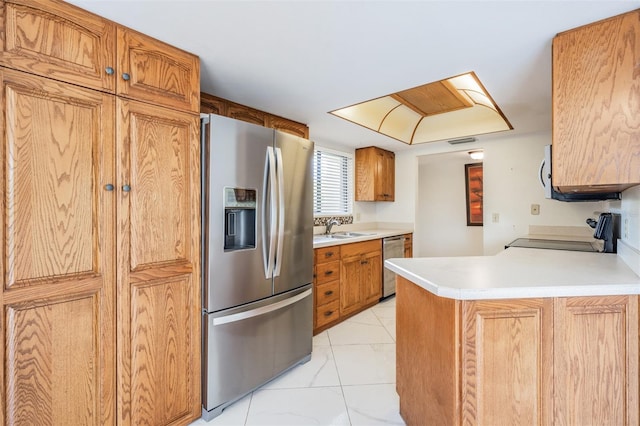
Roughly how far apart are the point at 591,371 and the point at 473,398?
513 mm

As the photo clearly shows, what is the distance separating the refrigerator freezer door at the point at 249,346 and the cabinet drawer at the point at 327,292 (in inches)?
21.9

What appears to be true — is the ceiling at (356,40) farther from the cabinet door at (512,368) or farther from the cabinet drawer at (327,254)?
the cabinet drawer at (327,254)

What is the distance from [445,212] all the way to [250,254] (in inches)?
179

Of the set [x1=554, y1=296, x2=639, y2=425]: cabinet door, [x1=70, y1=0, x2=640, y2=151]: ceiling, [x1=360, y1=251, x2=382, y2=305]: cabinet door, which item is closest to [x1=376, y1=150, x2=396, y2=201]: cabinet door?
[x1=360, y1=251, x2=382, y2=305]: cabinet door

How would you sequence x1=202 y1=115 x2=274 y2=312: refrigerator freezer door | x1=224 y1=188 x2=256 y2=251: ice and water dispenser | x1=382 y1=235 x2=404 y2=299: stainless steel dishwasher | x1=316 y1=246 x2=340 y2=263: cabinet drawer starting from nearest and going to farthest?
x1=202 y1=115 x2=274 y2=312: refrigerator freezer door, x1=224 y1=188 x2=256 y2=251: ice and water dispenser, x1=316 y1=246 x2=340 y2=263: cabinet drawer, x1=382 y1=235 x2=404 y2=299: stainless steel dishwasher

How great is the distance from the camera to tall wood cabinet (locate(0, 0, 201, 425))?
3.77ft

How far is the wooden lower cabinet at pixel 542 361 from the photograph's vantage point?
1176 millimetres

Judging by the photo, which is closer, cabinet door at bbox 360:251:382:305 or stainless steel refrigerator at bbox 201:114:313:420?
stainless steel refrigerator at bbox 201:114:313:420

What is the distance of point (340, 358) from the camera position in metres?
2.41

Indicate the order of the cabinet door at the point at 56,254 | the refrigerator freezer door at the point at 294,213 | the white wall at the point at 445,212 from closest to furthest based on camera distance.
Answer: the cabinet door at the point at 56,254 → the refrigerator freezer door at the point at 294,213 → the white wall at the point at 445,212

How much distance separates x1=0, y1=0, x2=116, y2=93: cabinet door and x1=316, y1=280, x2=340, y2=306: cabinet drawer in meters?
2.24

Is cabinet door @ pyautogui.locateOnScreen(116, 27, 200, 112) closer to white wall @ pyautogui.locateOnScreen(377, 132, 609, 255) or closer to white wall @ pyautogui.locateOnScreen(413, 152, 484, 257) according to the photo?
white wall @ pyautogui.locateOnScreen(377, 132, 609, 255)

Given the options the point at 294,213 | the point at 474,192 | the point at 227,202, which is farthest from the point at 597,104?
the point at 474,192

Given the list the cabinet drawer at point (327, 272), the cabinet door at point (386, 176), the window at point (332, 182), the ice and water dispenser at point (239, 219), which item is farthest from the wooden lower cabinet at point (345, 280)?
the ice and water dispenser at point (239, 219)
